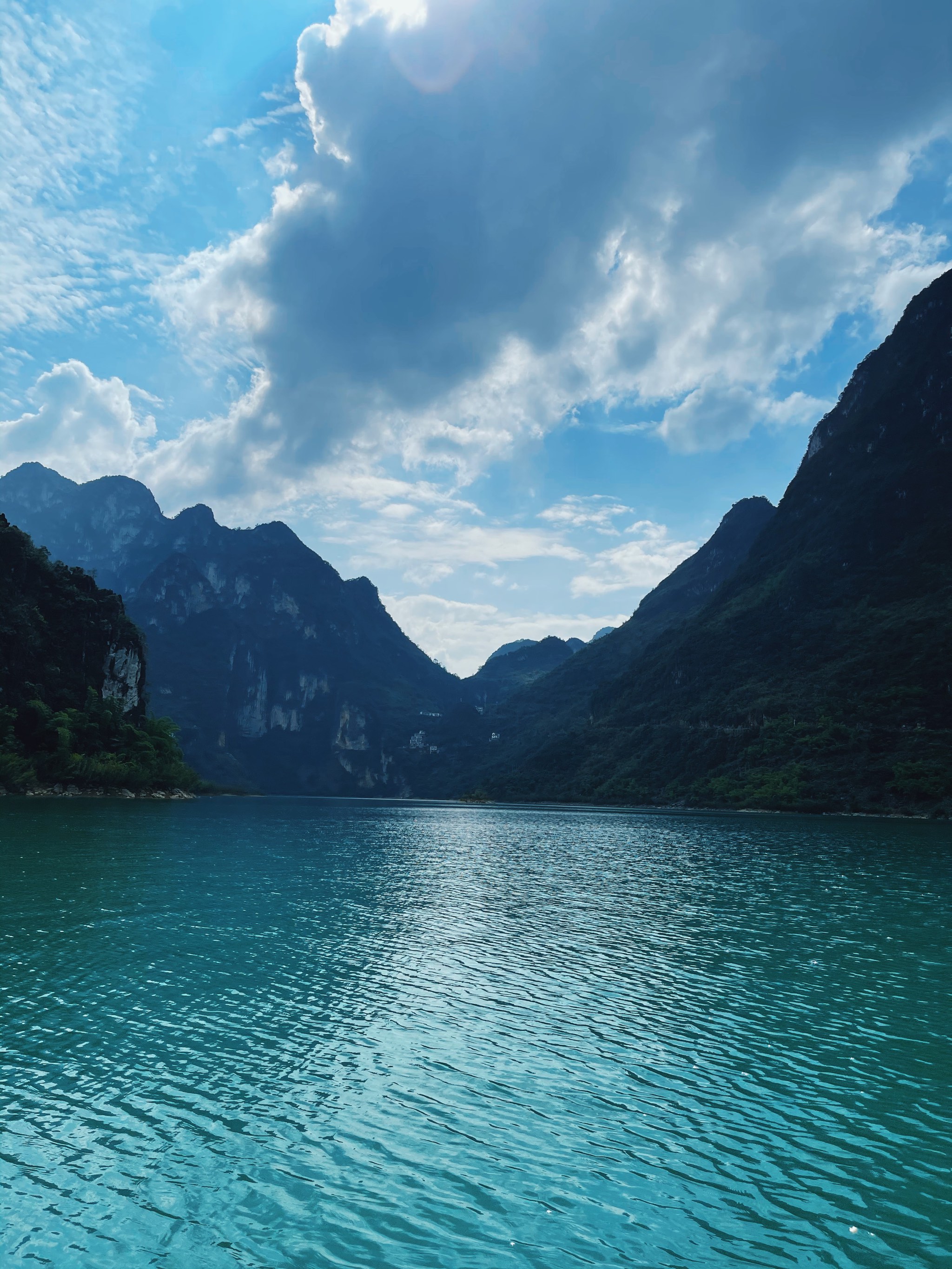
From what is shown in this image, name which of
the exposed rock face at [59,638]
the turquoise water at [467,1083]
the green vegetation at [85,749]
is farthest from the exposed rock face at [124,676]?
the turquoise water at [467,1083]

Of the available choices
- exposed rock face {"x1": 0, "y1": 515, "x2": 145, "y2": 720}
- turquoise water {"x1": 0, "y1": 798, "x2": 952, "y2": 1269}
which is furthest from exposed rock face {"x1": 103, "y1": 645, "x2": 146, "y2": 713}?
turquoise water {"x1": 0, "y1": 798, "x2": 952, "y2": 1269}

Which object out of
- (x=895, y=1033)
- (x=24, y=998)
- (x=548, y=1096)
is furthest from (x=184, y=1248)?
(x=895, y=1033)

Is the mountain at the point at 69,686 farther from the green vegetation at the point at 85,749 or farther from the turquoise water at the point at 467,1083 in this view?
the turquoise water at the point at 467,1083

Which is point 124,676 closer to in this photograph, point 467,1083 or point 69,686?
point 69,686

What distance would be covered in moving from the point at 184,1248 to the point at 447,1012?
45.3 feet

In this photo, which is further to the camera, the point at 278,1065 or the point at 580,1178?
the point at 278,1065

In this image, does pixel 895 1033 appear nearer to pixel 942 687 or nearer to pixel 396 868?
pixel 396 868

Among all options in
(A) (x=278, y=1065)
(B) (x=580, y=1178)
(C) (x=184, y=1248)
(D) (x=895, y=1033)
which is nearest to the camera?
(C) (x=184, y=1248)

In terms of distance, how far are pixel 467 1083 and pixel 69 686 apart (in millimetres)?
158533

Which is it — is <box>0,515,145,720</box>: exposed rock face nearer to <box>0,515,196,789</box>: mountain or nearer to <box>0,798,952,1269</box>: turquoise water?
<box>0,515,196,789</box>: mountain

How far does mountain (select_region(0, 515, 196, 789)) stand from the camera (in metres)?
128

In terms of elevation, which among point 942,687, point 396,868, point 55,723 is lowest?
point 396,868

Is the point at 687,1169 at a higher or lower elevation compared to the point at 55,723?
lower

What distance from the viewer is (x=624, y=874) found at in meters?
62.0
